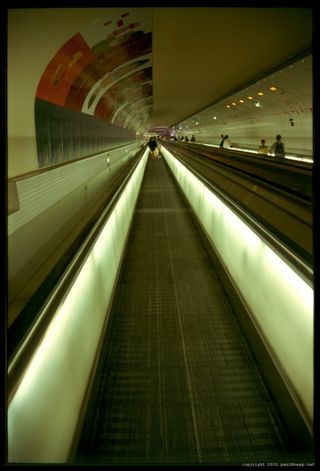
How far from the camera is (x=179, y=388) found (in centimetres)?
334

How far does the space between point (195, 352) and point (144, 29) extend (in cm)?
623

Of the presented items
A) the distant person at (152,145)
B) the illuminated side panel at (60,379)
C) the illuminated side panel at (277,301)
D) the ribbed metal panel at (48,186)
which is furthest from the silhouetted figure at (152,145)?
the illuminated side panel at (60,379)

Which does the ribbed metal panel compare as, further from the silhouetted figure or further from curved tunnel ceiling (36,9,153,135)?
the silhouetted figure

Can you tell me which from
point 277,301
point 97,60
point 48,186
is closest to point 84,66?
point 97,60

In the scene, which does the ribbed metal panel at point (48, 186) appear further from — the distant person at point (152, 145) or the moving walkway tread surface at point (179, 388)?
the distant person at point (152, 145)

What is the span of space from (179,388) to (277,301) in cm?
104

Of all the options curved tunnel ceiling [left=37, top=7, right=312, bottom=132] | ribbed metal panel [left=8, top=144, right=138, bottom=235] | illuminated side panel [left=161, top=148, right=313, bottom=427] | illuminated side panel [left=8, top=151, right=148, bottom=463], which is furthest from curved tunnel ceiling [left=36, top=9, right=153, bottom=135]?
illuminated side panel [left=8, top=151, right=148, bottom=463]

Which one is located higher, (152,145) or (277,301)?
(152,145)

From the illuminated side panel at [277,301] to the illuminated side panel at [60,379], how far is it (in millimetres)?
1478

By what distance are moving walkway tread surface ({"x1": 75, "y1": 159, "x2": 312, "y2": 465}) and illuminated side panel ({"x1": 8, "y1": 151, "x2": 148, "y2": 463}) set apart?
291 mm

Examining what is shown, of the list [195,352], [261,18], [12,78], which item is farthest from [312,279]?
[12,78]

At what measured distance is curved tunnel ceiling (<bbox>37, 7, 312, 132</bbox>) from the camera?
21.9 feet

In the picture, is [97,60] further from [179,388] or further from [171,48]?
[179,388]

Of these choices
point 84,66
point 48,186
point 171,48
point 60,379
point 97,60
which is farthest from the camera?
point 171,48
